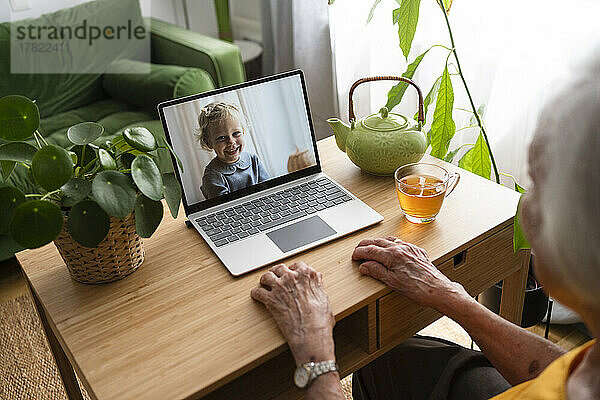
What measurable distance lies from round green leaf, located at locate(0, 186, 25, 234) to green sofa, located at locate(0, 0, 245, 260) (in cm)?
135

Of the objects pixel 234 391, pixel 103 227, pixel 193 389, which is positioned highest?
pixel 103 227

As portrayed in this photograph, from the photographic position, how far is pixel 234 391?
1.08 meters

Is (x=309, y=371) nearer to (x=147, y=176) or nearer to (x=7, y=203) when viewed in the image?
(x=147, y=176)

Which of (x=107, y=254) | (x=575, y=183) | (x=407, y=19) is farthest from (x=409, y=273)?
(x=407, y=19)

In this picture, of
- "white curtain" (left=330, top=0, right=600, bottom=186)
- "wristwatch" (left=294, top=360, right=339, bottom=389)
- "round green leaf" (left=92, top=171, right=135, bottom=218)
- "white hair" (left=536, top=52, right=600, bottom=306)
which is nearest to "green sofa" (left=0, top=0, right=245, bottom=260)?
"white curtain" (left=330, top=0, right=600, bottom=186)

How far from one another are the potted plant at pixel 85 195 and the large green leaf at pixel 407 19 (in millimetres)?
691

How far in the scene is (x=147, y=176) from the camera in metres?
0.99

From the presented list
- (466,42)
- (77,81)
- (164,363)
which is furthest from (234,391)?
(77,81)

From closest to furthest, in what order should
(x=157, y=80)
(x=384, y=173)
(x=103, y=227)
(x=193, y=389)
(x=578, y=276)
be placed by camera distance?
(x=578, y=276), (x=193, y=389), (x=103, y=227), (x=384, y=173), (x=157, y=80)

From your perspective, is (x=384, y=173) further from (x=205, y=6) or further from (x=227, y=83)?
(x=205, y=6)

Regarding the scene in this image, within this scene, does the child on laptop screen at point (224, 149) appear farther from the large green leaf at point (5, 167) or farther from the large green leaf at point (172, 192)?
the large green leaf at point (5, 167)

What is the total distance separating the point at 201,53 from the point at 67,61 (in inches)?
24.4

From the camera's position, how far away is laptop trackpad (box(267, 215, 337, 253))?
117 centimetres

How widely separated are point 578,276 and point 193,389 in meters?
0.56
